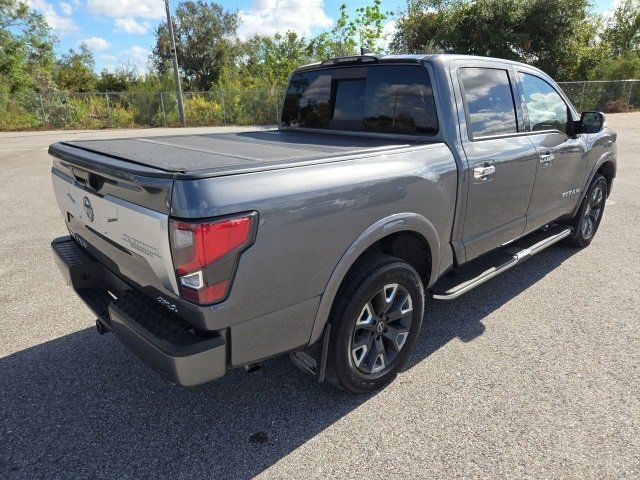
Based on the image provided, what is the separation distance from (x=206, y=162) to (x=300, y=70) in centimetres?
235

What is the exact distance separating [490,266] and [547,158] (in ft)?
3.68

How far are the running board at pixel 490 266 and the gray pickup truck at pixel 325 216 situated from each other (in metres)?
0.02

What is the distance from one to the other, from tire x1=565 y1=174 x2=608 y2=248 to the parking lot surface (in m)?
1.27

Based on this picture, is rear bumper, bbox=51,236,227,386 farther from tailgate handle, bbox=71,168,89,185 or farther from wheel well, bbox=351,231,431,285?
wheel well, bbox=351,231,431,285

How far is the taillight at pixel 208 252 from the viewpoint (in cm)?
177

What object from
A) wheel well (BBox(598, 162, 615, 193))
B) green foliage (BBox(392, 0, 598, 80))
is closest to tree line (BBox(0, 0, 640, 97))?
green foliage (BBox(392, 0, 598, 80))

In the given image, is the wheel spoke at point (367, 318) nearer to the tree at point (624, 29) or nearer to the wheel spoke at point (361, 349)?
the wheel spoke at point (361, 349)

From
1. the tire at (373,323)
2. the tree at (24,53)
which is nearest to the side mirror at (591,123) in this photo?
the tire at (373,323)

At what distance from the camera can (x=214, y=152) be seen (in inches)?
104

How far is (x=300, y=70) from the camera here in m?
4.13

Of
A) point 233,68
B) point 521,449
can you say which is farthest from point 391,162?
point 233,68

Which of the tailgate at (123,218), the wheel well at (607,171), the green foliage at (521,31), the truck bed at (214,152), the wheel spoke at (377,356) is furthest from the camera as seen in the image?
the green foliage at (521,31)

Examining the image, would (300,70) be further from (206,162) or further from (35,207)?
(35,207)

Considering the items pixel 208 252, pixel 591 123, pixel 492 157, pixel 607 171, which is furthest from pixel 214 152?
pixel 607 171
